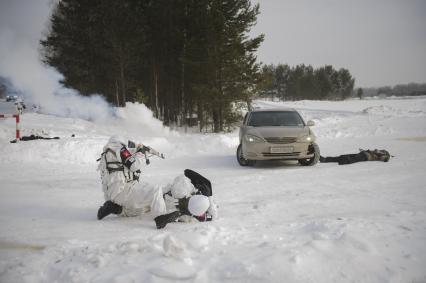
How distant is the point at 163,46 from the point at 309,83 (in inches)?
2687

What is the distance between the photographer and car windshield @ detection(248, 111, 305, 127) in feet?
32.1

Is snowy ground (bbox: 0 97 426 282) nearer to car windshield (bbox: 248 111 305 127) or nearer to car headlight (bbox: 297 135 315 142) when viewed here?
car headlight (bbox: 297 135 315 142)

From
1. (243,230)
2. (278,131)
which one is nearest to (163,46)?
(278,131)

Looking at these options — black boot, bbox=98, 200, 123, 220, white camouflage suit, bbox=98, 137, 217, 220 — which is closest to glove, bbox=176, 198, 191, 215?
white camouflage suit, bbox=98, 137, 217, 220

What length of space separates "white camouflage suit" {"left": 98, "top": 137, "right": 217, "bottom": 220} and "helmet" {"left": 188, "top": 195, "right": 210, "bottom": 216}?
238mm

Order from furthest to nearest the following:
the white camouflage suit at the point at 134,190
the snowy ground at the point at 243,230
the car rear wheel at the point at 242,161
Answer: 1. the car rear wheel at the point at 242,161
2. the white camouflage suit at the point at 134,190
3. the snowy ground at the point at 243,230

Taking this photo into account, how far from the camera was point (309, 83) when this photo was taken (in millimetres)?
85625

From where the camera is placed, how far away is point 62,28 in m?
22.5

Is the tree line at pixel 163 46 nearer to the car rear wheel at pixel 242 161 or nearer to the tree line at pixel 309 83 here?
the car rear wheel at pixel 242 161

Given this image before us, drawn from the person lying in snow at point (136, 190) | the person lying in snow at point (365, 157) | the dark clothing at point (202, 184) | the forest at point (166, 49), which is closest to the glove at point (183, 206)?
the person lying in snow at point (136, 190)

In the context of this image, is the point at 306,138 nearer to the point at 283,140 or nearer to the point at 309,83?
the point at 283,140

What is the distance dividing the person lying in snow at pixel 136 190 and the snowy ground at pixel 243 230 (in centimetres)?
19

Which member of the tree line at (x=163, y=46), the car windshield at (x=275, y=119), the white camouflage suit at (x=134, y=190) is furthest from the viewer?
the tree line at (x=163, y=46)

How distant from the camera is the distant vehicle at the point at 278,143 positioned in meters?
8.65
